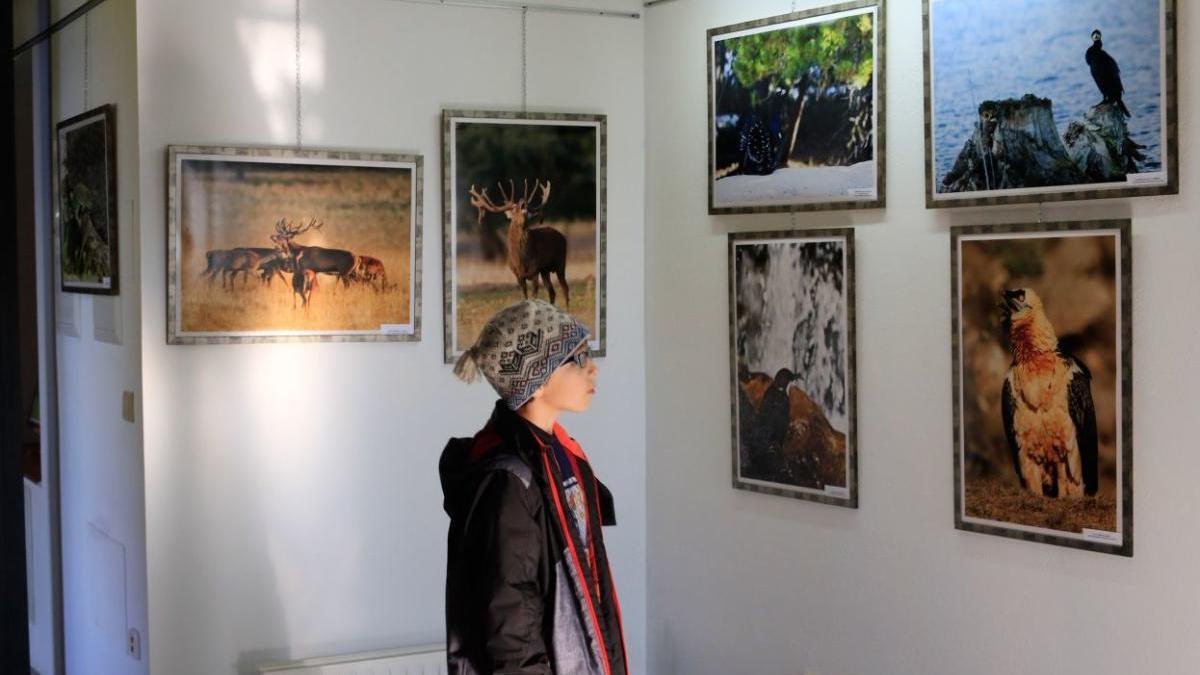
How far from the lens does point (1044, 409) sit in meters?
3.55

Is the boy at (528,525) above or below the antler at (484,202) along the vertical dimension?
below

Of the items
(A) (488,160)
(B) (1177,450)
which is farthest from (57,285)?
(B) (1177,450)

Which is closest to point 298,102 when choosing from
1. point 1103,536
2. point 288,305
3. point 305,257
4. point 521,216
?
point 305,257

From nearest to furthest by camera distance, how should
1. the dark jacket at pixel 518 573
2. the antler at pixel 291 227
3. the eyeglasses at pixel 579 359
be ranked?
the dark jacket at pixel 518 573 → the eyeglasses at pixel 579 359 → the antler at pixel 291 227

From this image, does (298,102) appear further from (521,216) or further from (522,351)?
(522,351)

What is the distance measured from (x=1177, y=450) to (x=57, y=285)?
4.39 m

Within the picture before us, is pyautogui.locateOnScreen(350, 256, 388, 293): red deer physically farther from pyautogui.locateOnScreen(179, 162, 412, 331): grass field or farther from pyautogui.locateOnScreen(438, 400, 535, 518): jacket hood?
pyautogui.locateOnScreen(438, 400, 535, 518): jacket hood

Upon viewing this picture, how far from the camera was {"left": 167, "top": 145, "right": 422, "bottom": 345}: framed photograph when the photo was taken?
170 inches

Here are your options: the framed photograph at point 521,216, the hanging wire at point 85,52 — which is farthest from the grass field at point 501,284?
the hanging wire at point 85,52

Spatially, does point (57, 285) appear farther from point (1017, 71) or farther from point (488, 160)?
point (1017, 71)

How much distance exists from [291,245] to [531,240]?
0.87 meters

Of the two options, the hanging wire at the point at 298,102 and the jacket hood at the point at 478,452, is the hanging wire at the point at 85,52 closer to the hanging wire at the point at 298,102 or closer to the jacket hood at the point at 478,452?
the hanging wire at the point at 298,102

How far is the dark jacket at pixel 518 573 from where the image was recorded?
2791 mm

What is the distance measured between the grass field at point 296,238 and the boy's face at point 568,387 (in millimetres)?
1672
